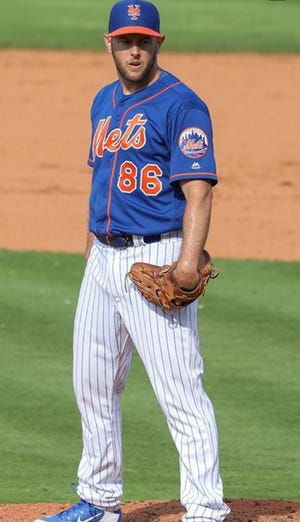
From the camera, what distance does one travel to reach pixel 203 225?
4770 mm

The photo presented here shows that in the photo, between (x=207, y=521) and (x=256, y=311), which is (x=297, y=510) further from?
(x=256, y=311)

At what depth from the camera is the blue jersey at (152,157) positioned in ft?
15.7

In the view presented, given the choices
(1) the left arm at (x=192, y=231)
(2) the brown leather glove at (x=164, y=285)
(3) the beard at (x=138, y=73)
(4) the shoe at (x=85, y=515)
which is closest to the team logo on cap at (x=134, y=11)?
(3) the beard at (x=138, y=73)

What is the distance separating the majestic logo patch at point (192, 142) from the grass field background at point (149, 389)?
2.19 m

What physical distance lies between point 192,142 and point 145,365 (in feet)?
2.80

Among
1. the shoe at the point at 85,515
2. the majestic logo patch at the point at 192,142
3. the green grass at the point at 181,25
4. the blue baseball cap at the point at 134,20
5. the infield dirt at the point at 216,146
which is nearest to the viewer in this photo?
the majestic logo patch at the point at 192,142

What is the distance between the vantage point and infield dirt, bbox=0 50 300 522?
13305 mm

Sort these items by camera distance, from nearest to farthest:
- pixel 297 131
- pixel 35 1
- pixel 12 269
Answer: pixel 12 269 → pixel 297 131 → pixel 35 1

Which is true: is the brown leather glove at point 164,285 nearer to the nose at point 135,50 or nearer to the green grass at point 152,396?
the nose at point 135,50

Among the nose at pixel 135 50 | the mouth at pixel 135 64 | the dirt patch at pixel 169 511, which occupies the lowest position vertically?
the dirt patch at pixel 169 511

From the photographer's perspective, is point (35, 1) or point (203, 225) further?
point (35, 1)

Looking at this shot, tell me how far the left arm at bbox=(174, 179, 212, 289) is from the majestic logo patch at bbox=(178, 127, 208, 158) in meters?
0.10

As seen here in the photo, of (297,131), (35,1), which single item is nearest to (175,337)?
(297,131)

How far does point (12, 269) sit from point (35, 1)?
1461cm
